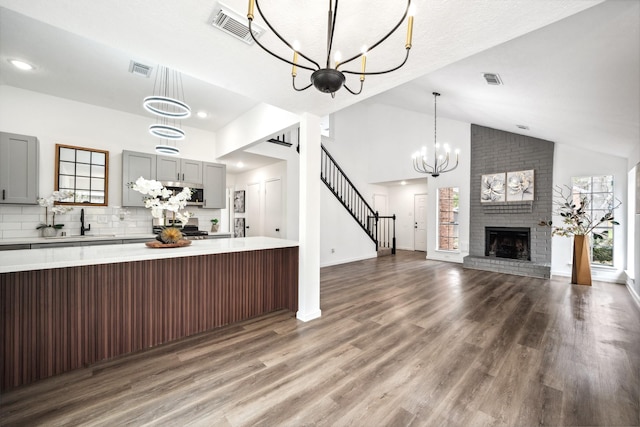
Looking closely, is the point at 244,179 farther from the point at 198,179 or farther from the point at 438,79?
the point at 438,79

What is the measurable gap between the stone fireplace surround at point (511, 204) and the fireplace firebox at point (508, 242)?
0.10m

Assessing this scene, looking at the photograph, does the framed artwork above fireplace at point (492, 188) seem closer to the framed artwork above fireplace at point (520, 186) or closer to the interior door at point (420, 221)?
the framed artwork above fireplace at point (520, 186)

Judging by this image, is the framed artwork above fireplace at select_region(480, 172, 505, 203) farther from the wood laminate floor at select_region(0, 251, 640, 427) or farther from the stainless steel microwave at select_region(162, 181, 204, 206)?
the stainless steel microwave at select_region(162, 181, 204, 206)

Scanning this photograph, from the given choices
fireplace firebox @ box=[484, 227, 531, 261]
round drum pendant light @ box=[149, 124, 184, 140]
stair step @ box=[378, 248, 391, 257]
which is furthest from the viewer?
stair step @ box=[378, 248, 391, 257]

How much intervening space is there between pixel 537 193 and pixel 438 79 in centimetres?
394

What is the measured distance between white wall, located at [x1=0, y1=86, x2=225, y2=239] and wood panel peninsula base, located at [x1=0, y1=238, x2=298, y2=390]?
217cm

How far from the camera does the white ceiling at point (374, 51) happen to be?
5.60ft

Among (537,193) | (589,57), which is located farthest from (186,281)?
(537,193)

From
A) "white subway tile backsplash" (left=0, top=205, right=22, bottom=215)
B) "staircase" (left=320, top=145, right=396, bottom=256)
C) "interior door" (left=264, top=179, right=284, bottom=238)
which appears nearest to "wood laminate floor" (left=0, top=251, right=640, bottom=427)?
"interior door" (left=264, top=179, right=284, bottom=238)

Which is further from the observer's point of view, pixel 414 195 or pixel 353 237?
pixel 414 195

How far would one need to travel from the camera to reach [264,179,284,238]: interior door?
19.5 ft

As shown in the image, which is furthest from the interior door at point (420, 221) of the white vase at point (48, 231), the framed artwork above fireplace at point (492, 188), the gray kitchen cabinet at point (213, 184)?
the white vase at point (48, 231)

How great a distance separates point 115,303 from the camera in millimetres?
2311

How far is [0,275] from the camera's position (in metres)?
1.88
